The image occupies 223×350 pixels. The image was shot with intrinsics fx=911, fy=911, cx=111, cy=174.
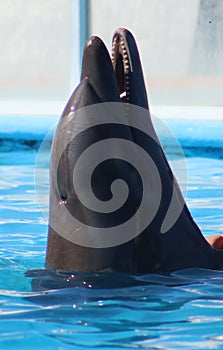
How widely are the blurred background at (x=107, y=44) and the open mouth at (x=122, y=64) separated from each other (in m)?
6.37

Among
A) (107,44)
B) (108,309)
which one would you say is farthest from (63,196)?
(107,44)

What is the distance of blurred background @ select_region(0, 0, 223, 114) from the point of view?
10.1 metres

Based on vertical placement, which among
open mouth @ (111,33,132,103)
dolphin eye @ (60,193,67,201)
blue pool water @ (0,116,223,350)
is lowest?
blue pool water @ (0,116,223,350)

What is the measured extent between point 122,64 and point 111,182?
16.3 inches

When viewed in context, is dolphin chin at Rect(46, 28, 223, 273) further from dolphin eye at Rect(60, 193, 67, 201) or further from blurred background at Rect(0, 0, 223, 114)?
blurred background at Rect(0, 0, 223, 114)

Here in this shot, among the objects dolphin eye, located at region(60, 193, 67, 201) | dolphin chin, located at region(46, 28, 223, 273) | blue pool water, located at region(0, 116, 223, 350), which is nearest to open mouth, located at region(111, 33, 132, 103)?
dolphin chin, located at region(46, 28, 223, 273)

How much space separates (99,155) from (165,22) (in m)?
7.39

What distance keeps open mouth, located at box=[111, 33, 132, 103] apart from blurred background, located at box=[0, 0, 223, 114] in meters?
6.37

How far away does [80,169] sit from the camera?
118 inches

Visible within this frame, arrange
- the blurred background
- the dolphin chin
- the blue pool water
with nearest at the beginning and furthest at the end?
the blue pool water < the dolphin chin < the blurred background

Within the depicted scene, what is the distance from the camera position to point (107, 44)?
419 inches

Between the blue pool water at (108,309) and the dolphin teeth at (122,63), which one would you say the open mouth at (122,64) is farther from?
the blue pool water at (108,309)

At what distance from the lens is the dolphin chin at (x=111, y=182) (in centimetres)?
301

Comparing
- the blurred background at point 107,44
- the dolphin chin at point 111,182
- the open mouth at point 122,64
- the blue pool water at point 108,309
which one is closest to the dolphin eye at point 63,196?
the dolphin chin at point 111,182
